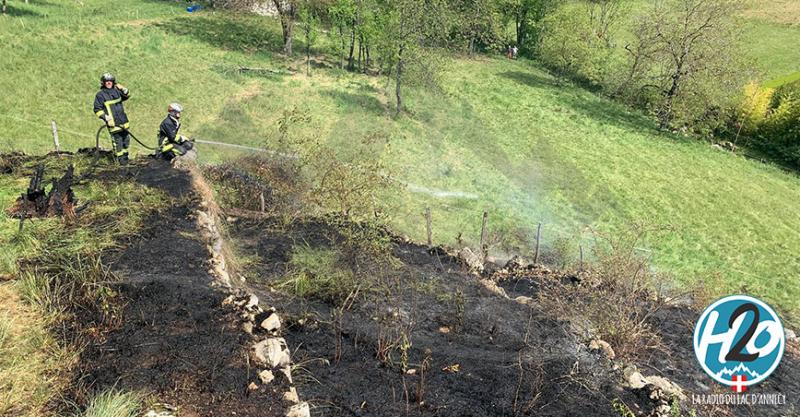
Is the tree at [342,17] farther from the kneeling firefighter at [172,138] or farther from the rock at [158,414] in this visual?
the rock at [158,414]

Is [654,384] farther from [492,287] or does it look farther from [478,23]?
[478,23]

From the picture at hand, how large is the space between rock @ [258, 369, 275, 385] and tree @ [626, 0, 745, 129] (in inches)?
1025

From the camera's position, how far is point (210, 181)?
477 inches

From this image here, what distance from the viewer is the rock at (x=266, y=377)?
18.0 feet

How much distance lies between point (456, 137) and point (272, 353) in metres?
16.3

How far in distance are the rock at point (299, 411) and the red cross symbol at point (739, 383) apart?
5.19m

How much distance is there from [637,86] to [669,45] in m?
3.51

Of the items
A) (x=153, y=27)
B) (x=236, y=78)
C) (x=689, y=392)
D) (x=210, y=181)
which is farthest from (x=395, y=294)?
(x=153, y=27)

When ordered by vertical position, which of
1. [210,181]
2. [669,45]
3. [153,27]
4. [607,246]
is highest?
[669,45]

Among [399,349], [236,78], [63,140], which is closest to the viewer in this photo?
[399,349]

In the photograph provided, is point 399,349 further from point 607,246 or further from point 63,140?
point 63,140

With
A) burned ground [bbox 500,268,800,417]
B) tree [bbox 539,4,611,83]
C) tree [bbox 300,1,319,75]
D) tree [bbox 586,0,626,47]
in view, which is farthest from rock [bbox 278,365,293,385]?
tree [bbox 586,0,626,47]

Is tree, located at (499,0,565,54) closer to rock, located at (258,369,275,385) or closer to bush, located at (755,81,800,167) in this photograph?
bush, located at (755,81,800,167)

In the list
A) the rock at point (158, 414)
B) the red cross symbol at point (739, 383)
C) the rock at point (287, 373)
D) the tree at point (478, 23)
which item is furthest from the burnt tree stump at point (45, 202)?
the tree at point (478, 23)
